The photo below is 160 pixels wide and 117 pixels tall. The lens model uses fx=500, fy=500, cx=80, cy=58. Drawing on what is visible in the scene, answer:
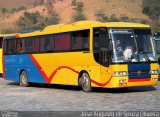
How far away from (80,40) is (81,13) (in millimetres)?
76666

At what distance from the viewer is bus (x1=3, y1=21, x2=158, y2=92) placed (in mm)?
19125

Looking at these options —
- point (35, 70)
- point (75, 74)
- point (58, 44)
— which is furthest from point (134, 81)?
point (35, 70)

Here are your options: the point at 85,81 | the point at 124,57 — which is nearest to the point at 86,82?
the point at 85,81

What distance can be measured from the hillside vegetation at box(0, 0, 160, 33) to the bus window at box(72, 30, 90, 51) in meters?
69.2

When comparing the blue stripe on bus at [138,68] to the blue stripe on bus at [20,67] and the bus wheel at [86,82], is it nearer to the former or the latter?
the bus wheel at [86,82]

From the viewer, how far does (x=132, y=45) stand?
19.5 metres

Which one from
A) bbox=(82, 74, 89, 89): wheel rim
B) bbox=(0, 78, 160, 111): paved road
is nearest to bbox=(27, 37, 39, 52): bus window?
bbox=(82, 74, 89, 89): wheel rim

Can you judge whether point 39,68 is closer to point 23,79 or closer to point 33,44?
point 33,44

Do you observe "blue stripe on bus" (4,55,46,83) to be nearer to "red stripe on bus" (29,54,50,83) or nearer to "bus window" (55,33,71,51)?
"red stripe on bus" (29,54,50,83)

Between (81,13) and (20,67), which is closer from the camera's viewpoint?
(20,67)

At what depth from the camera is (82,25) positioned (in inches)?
823

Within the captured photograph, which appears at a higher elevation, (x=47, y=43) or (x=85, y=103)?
(x=47, y=43)

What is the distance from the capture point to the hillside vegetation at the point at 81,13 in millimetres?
95500

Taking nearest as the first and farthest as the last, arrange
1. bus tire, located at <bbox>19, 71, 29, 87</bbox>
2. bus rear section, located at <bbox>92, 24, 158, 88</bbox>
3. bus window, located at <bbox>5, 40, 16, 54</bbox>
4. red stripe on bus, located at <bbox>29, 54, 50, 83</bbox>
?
bus rear section, located at <bbox>92, 24, 158, 88</bbox> < red stripe on bus, located at <bbox>29, 54, 50, 83</bbox> < bus tire, located at <bbox>19, 71, 29, 87</bbox> < bus window, located at <bbox>5, 40, 16, 54</bbox>
